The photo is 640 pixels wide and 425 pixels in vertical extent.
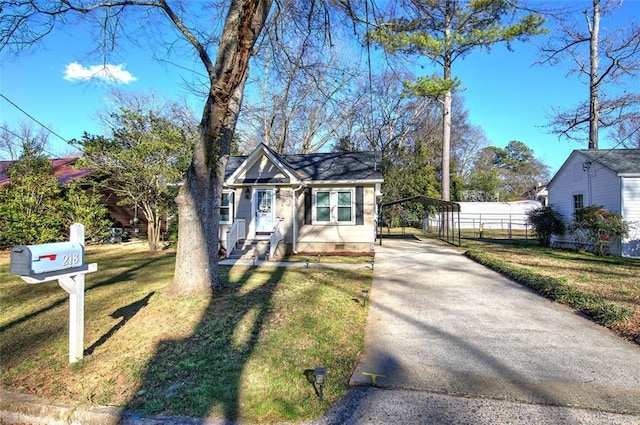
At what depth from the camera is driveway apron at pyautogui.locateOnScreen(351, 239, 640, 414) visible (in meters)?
3.22

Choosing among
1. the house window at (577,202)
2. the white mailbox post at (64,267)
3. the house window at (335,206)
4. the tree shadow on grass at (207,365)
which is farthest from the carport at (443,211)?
the white mailbox post at (64,267)

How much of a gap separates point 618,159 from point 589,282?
372 inches

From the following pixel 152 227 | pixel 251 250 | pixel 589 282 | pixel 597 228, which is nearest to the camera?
pixel 589 282

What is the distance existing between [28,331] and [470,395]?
5.32 meters

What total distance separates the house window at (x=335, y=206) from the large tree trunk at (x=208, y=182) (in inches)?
297

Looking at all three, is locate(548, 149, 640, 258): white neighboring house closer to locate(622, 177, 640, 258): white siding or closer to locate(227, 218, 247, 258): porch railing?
locate(622, 177, 640, 258): white siding

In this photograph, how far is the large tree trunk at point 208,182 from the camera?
16.3ft

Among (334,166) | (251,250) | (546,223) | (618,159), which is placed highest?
(618,159)

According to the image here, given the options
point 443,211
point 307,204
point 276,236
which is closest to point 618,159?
point 443,211

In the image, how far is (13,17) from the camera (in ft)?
20.2

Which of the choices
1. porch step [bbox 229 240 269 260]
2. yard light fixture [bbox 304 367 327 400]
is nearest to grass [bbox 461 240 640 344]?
yard light fixture [bbox 304 367 327 400]

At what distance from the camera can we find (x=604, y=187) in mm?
13703

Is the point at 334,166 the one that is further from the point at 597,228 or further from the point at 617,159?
the point at 617,159

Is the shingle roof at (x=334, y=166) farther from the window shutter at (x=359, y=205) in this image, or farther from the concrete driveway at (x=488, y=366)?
the concrete driveway at (x=488, y=366)
